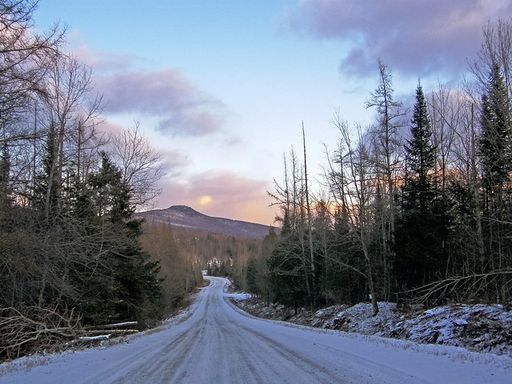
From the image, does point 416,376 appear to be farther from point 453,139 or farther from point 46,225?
point 453,139

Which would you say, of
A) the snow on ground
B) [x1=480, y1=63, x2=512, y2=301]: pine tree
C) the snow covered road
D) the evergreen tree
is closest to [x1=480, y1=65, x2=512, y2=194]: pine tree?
[x1=480, y1=63, x2=512, y2=301]: pine tree

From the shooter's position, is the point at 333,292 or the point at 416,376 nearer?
the point at 416,376

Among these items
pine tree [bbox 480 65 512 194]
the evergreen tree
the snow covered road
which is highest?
pine tree [bbox 480 65 512 194]

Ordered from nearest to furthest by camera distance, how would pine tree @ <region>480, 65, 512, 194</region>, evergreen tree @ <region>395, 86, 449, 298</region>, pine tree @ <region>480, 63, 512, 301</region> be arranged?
1. pine tree @ <region>480, 65, 512, 194</region>
2. pine tree @ <region>480, 63, 512, 301</region>
3. evergreen tree @ <region>395, 86, 449, 298</region>

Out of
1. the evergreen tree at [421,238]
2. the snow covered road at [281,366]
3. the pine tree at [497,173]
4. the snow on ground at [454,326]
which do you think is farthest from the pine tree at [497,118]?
the snow covered road at [281,366]

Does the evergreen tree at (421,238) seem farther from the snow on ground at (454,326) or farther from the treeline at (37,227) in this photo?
the treeline at (37,227)

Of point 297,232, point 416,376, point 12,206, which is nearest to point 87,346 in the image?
point 12,206

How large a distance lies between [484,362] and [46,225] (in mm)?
13551

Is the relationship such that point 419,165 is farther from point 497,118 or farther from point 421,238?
point 497,118

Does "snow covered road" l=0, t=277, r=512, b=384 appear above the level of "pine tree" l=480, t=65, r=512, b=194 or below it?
below

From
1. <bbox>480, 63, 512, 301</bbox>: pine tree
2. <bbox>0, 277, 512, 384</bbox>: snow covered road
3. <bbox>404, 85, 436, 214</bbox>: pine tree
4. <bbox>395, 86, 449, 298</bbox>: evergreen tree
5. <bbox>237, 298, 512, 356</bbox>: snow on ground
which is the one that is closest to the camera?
<bbox>0, 277, 512, 384</bbox>: snow covered road

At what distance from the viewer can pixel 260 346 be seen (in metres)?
16.1

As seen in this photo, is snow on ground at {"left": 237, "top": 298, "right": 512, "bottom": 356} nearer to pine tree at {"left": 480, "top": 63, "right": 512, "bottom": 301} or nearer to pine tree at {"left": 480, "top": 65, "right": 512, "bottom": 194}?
pine tree at {"left": 480, "top": 63, "right": 512, "bottom": 301}

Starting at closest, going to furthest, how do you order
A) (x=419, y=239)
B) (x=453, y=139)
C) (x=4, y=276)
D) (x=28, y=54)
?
(x=28, y=54), (x=4, y=276), (x=419, y=239), (x=453, y=139)
